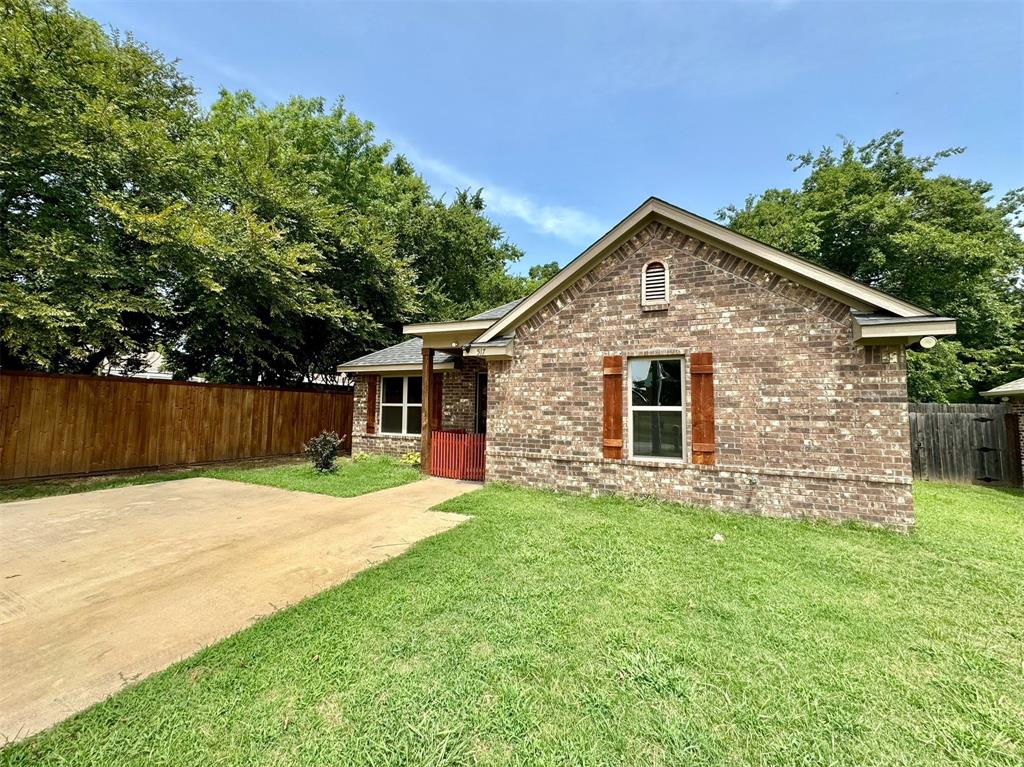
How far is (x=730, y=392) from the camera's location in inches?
260

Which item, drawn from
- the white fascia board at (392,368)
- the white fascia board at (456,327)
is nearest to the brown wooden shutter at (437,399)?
the white fascia board at (392,368)

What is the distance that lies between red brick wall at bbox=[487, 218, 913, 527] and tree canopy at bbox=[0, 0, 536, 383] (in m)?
8.85

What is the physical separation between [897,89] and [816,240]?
8236mm

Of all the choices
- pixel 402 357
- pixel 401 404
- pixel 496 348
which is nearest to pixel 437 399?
pixel 401 404

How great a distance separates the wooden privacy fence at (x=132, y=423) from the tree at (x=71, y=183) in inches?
34.6

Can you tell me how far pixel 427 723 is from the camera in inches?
86.7

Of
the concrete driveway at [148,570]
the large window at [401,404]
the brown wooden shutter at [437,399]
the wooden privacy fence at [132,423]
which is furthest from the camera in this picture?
the large window at [401,404]

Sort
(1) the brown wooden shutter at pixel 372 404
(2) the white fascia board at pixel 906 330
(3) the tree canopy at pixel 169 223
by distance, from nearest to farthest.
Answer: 1. (2) the white fascia board at pixel 906 330
2. (3) the tree canopy at pixel 169 223
3. (1) the brown wooden shutter at pixel 372 404

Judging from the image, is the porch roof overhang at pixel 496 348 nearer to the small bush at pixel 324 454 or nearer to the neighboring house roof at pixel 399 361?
the neighboring house roof at pixel 399 361

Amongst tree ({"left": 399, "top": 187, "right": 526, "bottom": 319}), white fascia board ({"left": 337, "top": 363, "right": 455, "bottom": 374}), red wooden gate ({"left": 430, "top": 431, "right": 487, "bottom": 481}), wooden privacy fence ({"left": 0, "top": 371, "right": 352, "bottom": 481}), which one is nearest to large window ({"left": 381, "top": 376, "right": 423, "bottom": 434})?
white fascia board ({"left": 337, "top": 363, "right": 455, "bottom": 374})

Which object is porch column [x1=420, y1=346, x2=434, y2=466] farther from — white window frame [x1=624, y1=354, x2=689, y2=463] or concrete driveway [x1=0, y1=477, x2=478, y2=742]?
white window frame [x1=624, y1=354, x2=689, y2=463]

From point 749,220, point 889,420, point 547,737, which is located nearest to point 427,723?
point 547,737

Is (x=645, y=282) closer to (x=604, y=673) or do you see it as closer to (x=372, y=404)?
(x=604, y=673)

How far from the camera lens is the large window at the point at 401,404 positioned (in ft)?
38.1
